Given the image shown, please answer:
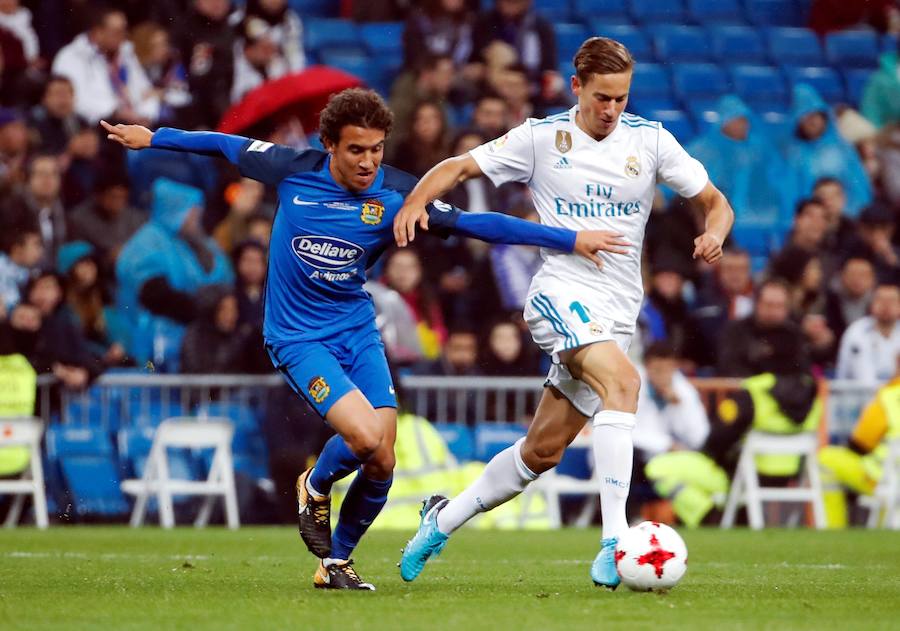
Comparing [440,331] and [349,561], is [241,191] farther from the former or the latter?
[349,561]

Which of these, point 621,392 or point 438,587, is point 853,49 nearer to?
point 621,392

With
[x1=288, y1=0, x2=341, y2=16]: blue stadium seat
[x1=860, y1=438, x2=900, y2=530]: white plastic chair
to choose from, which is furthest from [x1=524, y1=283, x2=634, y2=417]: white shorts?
[x1=288, y1=0, x2=341, y2=16]: blue stadium seat

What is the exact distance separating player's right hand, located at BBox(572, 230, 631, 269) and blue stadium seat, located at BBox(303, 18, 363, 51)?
1106cm

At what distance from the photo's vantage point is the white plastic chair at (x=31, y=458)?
42.7 feet

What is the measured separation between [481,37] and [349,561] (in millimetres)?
10243

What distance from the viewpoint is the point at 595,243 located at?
736 cm

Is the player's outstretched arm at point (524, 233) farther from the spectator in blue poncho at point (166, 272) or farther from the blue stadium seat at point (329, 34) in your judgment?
the blue stadium seat at point (329, 34)

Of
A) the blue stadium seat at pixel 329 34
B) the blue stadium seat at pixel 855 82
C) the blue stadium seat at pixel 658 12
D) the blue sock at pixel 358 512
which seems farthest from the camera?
the blue stadium seat at pixel 658 12

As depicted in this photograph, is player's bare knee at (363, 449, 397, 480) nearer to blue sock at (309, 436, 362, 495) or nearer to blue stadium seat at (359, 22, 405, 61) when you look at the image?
blue sock at (309, 436, 362, 495)

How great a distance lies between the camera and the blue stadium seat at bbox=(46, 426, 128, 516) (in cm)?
1328

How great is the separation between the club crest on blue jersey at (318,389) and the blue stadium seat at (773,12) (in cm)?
1464

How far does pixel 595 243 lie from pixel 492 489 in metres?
1.37

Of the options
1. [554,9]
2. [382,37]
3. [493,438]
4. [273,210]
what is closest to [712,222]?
[493,438]

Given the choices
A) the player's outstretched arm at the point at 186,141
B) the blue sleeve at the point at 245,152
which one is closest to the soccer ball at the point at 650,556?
the blue sleeve at the point at 245,152
